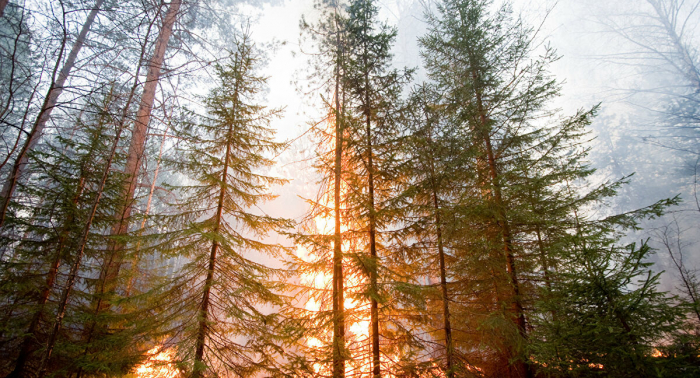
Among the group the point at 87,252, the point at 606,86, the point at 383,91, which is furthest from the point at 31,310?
the point at 606,86

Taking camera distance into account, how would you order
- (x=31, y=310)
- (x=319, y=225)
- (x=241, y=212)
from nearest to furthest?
(x=31, y=310) < (x=241, y=212) < (x=319, y=225)

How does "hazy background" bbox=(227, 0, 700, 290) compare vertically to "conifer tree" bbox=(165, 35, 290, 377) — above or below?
above

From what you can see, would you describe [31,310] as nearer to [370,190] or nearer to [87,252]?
[87,252]

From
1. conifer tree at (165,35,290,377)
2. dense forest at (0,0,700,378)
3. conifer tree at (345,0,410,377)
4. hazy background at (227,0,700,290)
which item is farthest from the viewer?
hazy background at (227,0,700,290)

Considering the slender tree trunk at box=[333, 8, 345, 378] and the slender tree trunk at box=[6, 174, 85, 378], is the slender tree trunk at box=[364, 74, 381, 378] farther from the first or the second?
the slender tree trunk at box=[6, 174, 85, 378]

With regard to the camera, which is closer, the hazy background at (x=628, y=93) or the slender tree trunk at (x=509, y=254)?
the slender tree trunk at (x=509, y=254)

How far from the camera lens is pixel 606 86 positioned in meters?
35.8

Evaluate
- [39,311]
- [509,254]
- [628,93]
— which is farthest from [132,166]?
[628,93]

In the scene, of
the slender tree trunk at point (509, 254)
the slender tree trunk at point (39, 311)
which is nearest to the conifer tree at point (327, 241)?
the slender tree trunk at point (509, 254)

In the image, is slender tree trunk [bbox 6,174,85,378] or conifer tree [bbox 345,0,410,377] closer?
slender tree trunk [bbox 6,174,85,378]

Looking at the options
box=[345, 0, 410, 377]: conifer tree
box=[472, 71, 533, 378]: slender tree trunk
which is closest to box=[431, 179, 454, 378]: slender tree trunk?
box=[345, 0, 410, 377]: conifer tree

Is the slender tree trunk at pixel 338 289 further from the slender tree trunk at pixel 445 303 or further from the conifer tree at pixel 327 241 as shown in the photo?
the slender tree trunk at pixel 445 303

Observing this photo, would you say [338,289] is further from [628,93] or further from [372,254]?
[628,93]

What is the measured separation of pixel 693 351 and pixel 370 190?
4.60m
